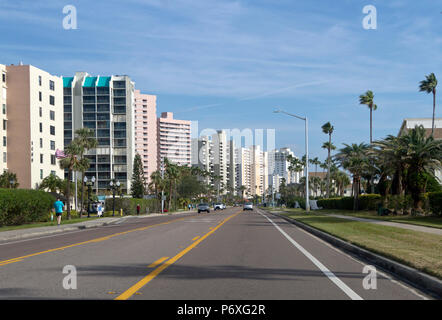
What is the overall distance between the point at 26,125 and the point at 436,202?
209 ft

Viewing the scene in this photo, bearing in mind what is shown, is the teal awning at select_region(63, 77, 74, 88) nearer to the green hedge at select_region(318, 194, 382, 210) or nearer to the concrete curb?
the green hedge at select_region(318, 194, 382, 210)

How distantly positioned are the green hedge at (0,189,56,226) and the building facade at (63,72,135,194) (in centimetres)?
9981

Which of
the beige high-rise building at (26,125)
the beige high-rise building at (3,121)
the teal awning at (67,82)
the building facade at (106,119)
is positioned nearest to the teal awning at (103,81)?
the building facade at (106,119)

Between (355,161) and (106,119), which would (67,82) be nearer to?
(106,119)

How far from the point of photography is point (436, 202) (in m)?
33.7

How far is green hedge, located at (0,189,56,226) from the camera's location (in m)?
36.5

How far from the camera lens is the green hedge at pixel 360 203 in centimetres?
5709

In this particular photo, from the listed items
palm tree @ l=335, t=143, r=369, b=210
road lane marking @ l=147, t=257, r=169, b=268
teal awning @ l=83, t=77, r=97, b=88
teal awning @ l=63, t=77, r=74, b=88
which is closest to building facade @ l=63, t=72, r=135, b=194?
teal awning @ l=83, t=77, r=97, b=88

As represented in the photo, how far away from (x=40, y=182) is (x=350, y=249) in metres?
72.7

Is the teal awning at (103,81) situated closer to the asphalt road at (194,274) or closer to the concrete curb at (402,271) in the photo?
the asphalt road at (194,274)

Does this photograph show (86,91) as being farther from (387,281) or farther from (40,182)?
(387,281)

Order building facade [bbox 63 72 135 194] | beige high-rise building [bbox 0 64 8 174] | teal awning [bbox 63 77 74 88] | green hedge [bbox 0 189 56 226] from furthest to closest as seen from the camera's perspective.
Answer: teal awning [bbox 63 77 74 88] < building facade [bbox 63 72 135 194] < beige high-rise building [bbox 0 64 8 174] < green hedge [bbox 0 189 56 226]

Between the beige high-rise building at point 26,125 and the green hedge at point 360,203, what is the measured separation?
47441mm
